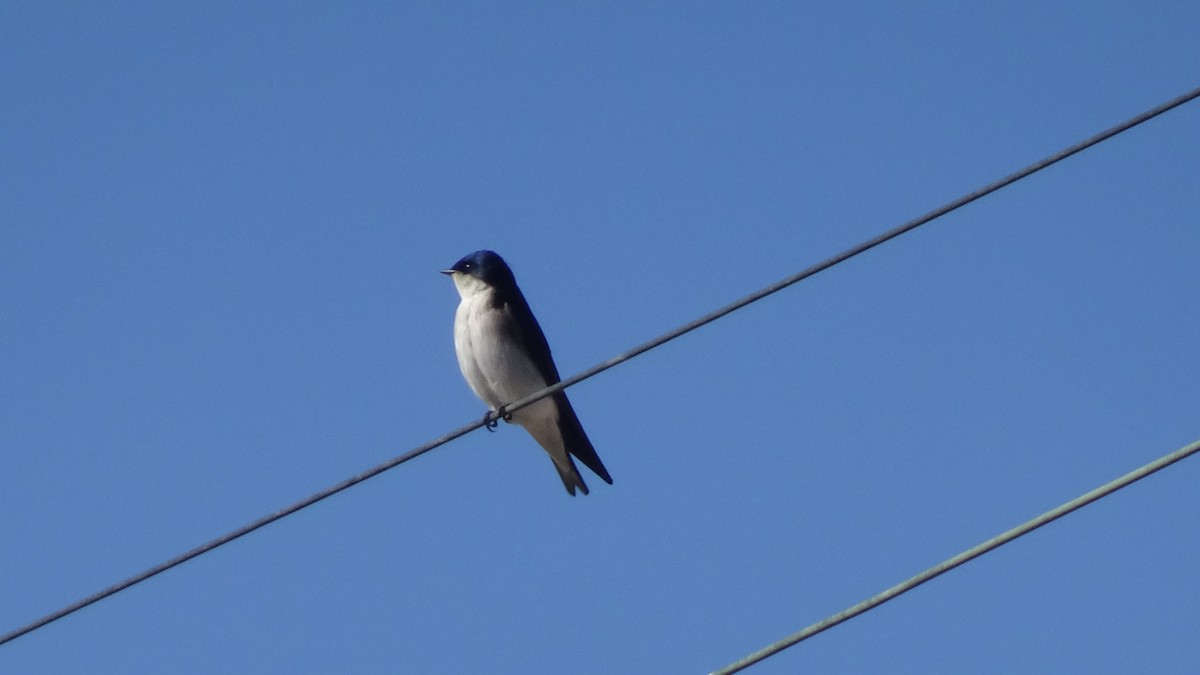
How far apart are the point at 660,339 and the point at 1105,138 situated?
5.14 feet

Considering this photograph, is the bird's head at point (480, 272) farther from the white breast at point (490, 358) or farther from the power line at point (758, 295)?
the power line at point (758, 295)

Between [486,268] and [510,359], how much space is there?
670 millimetres

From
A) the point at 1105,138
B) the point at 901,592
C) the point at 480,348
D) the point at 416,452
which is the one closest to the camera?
the point at 901,592

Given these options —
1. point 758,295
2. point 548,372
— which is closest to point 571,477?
point 548,372

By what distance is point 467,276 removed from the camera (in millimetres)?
10297

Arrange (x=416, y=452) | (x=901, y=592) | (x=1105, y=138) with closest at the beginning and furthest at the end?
(x=901, y=592)
(x=1105, y=138)
(x=416, y=452)

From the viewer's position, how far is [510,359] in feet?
32.3

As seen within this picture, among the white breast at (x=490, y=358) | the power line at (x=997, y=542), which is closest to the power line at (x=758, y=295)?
the power line at (x=997, y=542)

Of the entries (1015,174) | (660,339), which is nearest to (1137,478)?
(1015,174)

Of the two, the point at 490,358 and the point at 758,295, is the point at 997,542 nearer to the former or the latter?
the point at 758,295

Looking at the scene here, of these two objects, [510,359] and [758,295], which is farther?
[510,359]

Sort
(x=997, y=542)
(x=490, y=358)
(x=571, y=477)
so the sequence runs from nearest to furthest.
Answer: (x=997, y=542)
(x=490, y=358)
(x=571, y=477)

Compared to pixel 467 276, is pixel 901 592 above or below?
below

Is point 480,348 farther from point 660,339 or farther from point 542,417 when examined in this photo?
point 660,339
